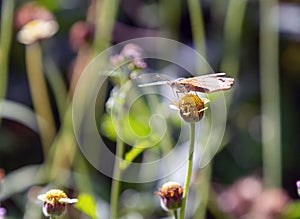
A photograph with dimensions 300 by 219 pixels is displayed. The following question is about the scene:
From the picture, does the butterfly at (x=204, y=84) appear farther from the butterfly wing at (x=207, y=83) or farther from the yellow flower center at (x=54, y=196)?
the yellow flower center at (x=54, y=196)

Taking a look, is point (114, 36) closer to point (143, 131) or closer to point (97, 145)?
point (97, 145)

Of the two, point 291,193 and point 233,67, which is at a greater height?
point 233,67

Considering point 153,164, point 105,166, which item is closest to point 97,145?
point 105,166

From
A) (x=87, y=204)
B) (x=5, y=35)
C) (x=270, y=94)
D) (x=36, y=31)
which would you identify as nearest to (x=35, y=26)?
(x=36, y=31)

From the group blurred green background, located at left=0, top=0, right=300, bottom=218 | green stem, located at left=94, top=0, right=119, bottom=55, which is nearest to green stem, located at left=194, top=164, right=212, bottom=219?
blurred green background, located at left=0, top=0, right=300, bottom=218

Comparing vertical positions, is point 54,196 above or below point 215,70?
above

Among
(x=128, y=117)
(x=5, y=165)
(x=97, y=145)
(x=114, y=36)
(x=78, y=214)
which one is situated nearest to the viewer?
(x=128, y=117)

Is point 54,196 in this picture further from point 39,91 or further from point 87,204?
point 39,91

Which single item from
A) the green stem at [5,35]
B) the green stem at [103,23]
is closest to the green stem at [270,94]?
the green stem at [103,23]
